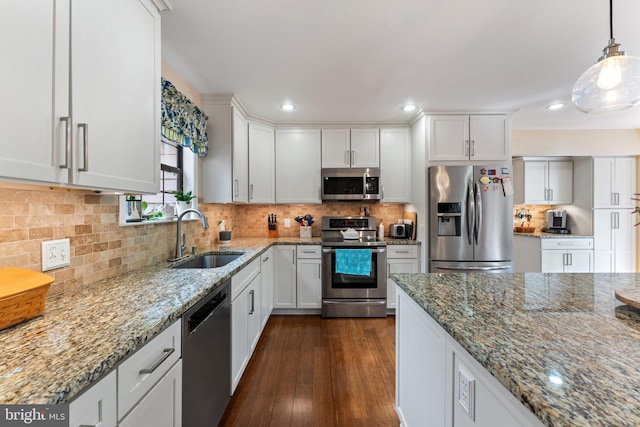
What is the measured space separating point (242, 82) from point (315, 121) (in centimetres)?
124

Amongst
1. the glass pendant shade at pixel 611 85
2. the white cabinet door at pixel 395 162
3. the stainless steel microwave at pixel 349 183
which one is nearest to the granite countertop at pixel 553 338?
the glass pendant shade at pixel 611 85

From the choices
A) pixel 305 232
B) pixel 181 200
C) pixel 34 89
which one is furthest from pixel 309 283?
pixel 34 89

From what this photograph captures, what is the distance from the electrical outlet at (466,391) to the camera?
0.83 meters

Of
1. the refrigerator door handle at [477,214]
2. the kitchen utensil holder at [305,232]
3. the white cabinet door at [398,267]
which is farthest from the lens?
the kitchen utensil holder at [305,232]

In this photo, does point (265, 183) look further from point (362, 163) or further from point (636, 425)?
point (636, 425)

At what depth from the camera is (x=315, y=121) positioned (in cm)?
355

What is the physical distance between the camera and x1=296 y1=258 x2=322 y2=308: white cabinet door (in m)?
3.35

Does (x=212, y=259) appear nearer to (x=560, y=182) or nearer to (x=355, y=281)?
(x=355, y=281)

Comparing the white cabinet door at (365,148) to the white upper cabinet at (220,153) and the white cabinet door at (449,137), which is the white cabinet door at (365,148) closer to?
the white cabinet door at (449,137)

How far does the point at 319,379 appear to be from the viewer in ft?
6.97

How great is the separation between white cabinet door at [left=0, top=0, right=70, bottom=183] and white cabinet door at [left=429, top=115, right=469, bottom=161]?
3.11 meters

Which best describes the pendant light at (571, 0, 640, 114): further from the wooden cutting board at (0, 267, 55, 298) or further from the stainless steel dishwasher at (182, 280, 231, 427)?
the wooden cutting board at (0, 267, 55, 298)

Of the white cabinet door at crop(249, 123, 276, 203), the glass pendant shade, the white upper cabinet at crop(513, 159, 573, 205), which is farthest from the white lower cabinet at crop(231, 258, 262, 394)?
the white upper cabinet at crop(513, 159, 573, 205)

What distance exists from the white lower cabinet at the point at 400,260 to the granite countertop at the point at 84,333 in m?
2.34
